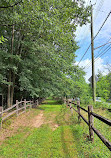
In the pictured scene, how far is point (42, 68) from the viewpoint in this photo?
10.1 metres

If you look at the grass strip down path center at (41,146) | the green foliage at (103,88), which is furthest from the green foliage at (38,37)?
the green foliage at (103,88)

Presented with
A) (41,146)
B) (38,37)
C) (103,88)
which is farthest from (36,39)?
(103,88)

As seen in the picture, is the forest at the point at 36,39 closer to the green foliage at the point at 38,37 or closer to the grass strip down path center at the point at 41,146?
the green foliage at the point at 38,37

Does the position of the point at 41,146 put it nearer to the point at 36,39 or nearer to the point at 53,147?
the point at 53,147

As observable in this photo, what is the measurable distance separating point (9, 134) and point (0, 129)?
2.29ft

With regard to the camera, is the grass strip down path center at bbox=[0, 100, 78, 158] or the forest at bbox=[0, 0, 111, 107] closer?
the grass strip down path center at bbox=[0, 100, 78, 158]

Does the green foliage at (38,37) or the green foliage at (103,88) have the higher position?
the green foliage at (38,37)

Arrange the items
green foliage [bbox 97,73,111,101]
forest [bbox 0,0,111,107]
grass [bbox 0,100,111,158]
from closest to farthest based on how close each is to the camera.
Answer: grass [bbox 0,100,111,158] → forest [bbox 0,0,111,107] → green foliage [bbox 97,73,111,101]

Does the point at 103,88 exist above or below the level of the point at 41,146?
above

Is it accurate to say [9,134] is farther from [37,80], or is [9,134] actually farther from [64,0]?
[64,0]

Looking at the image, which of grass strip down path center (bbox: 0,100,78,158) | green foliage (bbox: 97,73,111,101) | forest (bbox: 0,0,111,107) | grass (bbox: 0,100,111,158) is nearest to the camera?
grass (bbox: 0,100,111,158)

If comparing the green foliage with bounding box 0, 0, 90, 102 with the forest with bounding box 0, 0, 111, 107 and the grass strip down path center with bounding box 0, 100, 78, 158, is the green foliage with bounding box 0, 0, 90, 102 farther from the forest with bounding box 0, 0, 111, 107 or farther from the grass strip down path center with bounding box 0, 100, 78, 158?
the grass strip down path center with bounding box 0, 100, 78, 158

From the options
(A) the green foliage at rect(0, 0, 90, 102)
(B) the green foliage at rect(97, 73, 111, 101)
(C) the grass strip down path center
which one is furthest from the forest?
(B) the green foliage at rect(97, 73, 111, 101)

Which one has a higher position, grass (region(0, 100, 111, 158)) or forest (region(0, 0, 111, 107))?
forest (region(0, 0, 111, 107))
